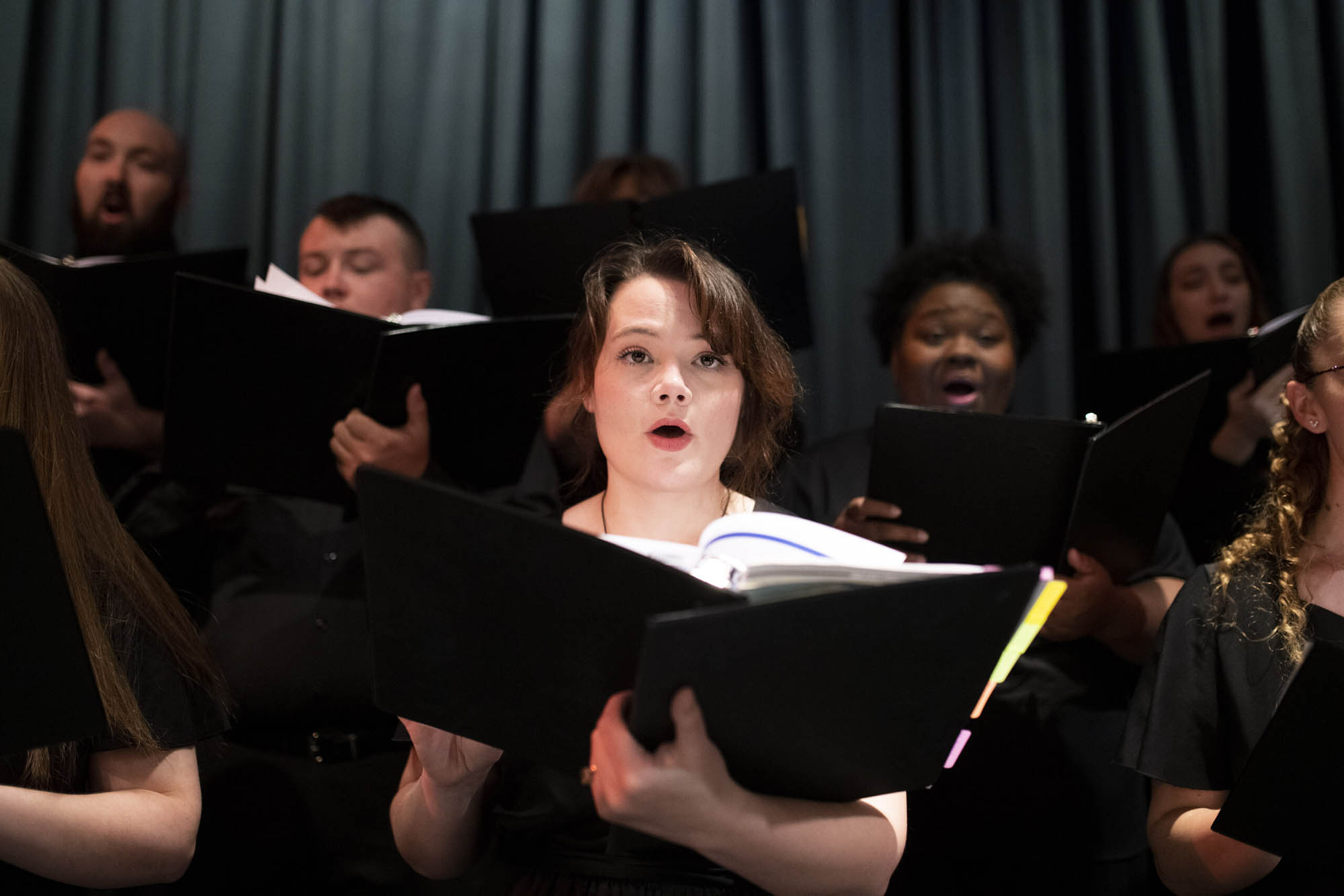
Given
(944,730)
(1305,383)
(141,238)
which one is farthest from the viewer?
(141,238)

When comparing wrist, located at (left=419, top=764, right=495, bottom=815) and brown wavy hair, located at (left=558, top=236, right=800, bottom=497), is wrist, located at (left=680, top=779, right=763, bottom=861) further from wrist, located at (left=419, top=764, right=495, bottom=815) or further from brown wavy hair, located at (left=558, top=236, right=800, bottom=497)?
brown wavy hair, located at (left=558, top=236, right=800, bottom=497)

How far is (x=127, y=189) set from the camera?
9.53 feet

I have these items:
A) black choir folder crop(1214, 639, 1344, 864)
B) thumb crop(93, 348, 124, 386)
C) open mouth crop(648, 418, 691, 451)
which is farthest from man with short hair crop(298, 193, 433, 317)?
black choir folder crop(1214, 639, 1344, 864)

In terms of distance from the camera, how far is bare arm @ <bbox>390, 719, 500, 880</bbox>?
1460mm

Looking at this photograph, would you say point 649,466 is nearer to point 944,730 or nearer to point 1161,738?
point 944,730

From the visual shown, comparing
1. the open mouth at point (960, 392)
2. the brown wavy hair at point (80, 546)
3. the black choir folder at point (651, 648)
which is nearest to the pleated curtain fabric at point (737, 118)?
the open mouth at point (960, 392)

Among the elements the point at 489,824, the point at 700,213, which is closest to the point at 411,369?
the point at 700,213

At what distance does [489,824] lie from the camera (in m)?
1.63

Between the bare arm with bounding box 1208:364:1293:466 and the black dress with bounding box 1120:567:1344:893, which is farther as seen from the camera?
the bare arm with bounding box 1208:364:1293:466

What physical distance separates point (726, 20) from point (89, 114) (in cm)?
168

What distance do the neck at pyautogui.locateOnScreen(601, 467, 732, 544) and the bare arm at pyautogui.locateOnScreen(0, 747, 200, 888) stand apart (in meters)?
0.60

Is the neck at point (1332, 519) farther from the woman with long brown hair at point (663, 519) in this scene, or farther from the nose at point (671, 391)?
the nose at point (671, 391)

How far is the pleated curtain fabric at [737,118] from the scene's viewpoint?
3223 mm

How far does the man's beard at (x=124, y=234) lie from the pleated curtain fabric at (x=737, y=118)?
1.12 feet
